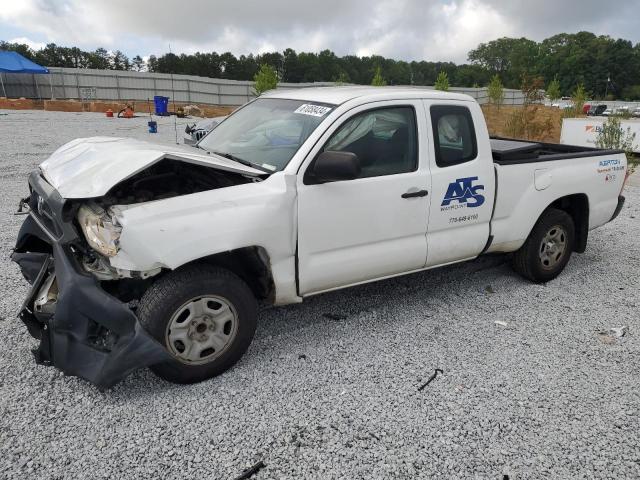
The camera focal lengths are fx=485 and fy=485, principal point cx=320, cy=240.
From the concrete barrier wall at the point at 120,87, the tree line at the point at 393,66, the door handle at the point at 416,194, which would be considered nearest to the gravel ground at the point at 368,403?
the door handle at the point at 416,194

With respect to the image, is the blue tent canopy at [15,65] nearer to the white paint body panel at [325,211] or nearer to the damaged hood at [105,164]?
the white paint body panel at [325,211]

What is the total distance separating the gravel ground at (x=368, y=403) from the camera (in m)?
2.56

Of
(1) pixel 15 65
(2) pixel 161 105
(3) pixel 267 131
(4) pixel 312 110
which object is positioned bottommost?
(3) pixel 267 131

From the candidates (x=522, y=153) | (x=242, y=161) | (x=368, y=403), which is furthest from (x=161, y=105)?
(x=368, y=403)

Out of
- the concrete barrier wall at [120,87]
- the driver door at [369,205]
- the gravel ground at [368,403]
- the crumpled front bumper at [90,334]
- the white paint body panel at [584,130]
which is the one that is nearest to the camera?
the gravel ground at [368,403]

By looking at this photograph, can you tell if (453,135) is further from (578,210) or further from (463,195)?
(578,210)

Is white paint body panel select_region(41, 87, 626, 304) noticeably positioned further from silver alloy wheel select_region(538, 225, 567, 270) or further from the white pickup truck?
silver alloy wheel select_region(538, 225, 567, 270)

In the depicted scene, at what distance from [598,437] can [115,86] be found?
42.3 m

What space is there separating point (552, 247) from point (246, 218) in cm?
343

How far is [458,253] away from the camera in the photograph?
4164mm

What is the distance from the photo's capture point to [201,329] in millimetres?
3086

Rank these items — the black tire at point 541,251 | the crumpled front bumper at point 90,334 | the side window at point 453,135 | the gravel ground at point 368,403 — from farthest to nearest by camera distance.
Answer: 1. the black tire at point 541,251
2. the side window at point 453,135
3. the crumpled front bumper at point 90,334
4. the gravel ground at point 368,403

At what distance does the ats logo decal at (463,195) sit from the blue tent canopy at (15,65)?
3466 centimetres

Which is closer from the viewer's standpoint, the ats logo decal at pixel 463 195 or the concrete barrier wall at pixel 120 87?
the ats logo decal at pixel 463 195
